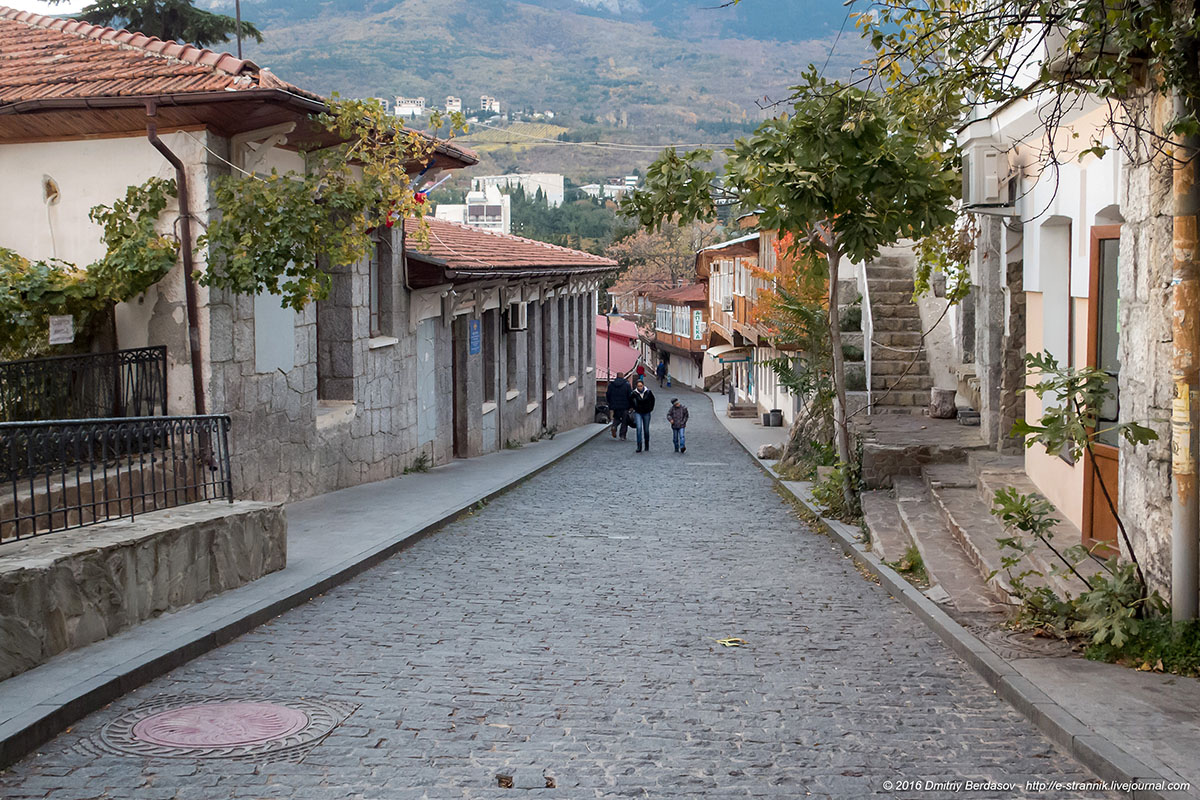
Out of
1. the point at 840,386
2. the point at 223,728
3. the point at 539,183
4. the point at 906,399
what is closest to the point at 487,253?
the point at 906,399

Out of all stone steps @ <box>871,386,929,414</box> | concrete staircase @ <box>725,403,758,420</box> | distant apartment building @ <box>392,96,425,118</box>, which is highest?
distant apartment building @ <box>392,96,425,118</box>

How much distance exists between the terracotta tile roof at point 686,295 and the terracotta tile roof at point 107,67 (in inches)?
1937

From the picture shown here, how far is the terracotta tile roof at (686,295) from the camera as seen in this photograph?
62350 mm

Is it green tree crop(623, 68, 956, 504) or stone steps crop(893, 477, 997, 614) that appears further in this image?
green tree crop(623, 68, 956, 504)

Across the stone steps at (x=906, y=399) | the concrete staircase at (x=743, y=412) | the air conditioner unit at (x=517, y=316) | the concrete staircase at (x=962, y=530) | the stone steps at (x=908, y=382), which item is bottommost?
the concrete staircase at (x=743, y=412)

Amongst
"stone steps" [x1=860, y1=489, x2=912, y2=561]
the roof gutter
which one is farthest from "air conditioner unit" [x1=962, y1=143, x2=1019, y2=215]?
the roof gutter

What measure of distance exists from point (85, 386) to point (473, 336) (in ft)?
36.0

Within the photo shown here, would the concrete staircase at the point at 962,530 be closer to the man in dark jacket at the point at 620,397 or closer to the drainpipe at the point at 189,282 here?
the drainpipe at the point at 189,282

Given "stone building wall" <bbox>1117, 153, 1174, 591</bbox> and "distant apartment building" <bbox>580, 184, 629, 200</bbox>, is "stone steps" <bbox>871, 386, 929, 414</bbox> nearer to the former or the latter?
"stone building wall" <bbox>1117, 153, 1174, 591</bbox>

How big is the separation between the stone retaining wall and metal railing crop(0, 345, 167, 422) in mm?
1585

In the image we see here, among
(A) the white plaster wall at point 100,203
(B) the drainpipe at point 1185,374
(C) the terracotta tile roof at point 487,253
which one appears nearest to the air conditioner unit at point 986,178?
(B) the drainpipe at point 1185,374

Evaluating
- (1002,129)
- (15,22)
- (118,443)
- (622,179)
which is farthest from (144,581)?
(622,179)

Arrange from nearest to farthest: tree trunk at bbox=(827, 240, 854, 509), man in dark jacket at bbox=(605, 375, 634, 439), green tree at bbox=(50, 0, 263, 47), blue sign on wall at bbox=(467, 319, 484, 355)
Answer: tree trunk at bbox=(827, 240, 854, 509)
blue sign on wall at bbox=(467, 319, 484, 355)
man in dark jacket at bbox=(605, 375, 634, 439)
green tree at bbox=(50, 0, 263, 47)

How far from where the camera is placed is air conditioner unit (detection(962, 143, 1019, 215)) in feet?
36.7
